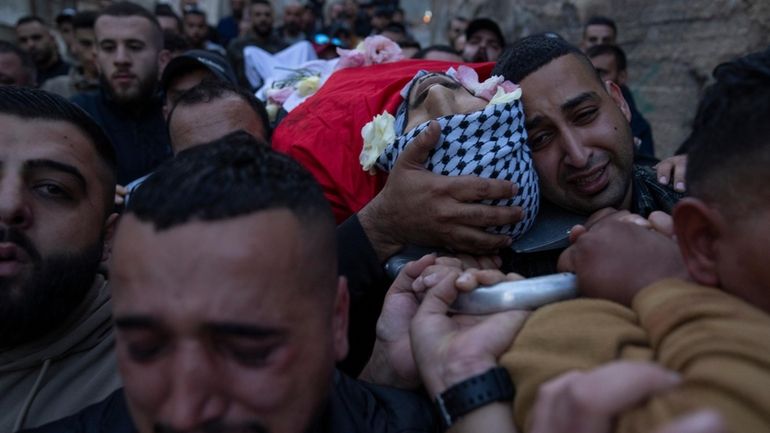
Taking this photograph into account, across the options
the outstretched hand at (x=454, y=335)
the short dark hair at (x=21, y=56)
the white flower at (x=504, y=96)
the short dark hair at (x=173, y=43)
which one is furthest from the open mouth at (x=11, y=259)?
the short dark hair at (x=173, y=43)

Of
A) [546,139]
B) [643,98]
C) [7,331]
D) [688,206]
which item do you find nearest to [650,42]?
[643,98]

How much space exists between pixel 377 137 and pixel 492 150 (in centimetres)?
49

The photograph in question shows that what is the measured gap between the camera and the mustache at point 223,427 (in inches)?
44.4

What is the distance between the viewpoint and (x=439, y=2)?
40.1 ft

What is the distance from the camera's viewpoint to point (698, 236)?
122 cm

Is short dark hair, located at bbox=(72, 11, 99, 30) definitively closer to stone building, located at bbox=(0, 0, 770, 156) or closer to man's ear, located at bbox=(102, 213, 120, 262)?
stone building, located at bbox=(0, 0, 770, 156)

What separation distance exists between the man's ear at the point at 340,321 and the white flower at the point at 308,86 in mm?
2668

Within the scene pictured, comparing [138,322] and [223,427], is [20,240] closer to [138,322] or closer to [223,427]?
[138,322]

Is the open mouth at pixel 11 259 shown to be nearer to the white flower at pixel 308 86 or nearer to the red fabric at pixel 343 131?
the red fabric at pixel 343 131

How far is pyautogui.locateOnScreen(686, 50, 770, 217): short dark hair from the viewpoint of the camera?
1.11m

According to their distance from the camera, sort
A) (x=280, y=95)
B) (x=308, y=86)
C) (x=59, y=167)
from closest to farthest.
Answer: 1. (x=59, y=167)
2. (x=308, y=86)
3. (x=280, y=95)

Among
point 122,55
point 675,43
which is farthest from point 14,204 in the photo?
point 675,43

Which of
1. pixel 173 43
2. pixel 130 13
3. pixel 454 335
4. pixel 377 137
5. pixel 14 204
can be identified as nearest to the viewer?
pixel 454 335

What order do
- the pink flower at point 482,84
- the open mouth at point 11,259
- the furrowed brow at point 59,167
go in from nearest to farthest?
the open mouth at point 11,259 < the furrowed brow at point 59,167 < the pink flower at point 482,84
